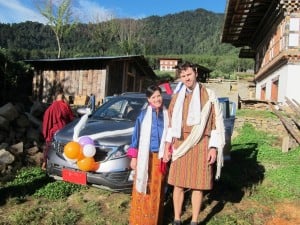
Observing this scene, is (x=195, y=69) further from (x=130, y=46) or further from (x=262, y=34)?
(x=130, y=46)

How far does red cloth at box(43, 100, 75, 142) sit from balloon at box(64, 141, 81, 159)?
91.1 inches

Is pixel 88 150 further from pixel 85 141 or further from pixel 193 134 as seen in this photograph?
pixel 193 134

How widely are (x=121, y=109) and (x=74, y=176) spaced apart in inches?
72.6

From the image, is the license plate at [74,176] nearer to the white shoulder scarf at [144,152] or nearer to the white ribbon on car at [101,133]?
the white ribbon on car at [101,133]

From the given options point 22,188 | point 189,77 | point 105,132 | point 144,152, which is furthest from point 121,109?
point 189,77

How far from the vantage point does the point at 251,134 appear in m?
13.4

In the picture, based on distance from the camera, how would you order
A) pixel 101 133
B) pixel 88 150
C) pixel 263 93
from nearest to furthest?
1. pixel 88 150
2. pixel 101 133
3. pixel 263 93

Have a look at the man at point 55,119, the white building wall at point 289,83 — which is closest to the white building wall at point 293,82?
the white building wall at point 289,83

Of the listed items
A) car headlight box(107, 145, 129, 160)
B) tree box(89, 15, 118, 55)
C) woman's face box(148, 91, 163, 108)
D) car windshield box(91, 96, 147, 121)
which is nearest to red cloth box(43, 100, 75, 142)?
car windshield box(91, 96, 147, 121)

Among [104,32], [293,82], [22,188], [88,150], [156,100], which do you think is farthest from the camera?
[104,32]

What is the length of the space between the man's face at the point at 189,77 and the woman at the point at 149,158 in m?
0.33

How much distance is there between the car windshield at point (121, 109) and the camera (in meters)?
7.10

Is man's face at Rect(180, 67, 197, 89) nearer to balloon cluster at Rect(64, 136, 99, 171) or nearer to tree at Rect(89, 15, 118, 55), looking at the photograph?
balloon cluster at Rect(64, 136, 99, 171)

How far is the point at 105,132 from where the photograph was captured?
616 centimetres
